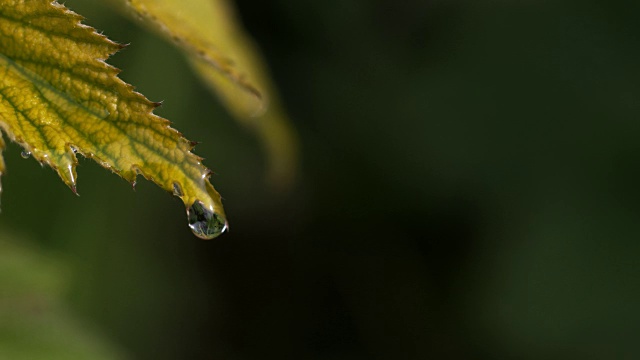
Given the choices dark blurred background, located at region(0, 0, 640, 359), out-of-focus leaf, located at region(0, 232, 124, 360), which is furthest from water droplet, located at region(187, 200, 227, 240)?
dark blurred background, located at region(0, 0, 640, 359)

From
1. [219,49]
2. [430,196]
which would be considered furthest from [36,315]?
[430,196]

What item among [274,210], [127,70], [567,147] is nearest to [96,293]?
[127,70]

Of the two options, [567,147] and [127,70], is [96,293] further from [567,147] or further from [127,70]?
[567,147]

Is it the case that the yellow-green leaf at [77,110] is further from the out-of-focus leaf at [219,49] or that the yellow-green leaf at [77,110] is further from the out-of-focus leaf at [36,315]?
the out-of-focus leaf at [36,315]

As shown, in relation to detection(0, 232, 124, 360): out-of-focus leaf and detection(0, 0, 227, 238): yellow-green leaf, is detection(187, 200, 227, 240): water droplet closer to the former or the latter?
detection(0, 0, 227, 238): yellow-green leaf

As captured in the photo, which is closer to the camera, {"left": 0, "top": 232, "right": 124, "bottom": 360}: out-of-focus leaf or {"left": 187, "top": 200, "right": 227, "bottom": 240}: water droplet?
{"left": 187, "top": 200, "right": 227, "bottom": 240}: water droplet

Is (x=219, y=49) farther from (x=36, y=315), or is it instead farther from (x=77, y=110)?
(x=36, y=315)
